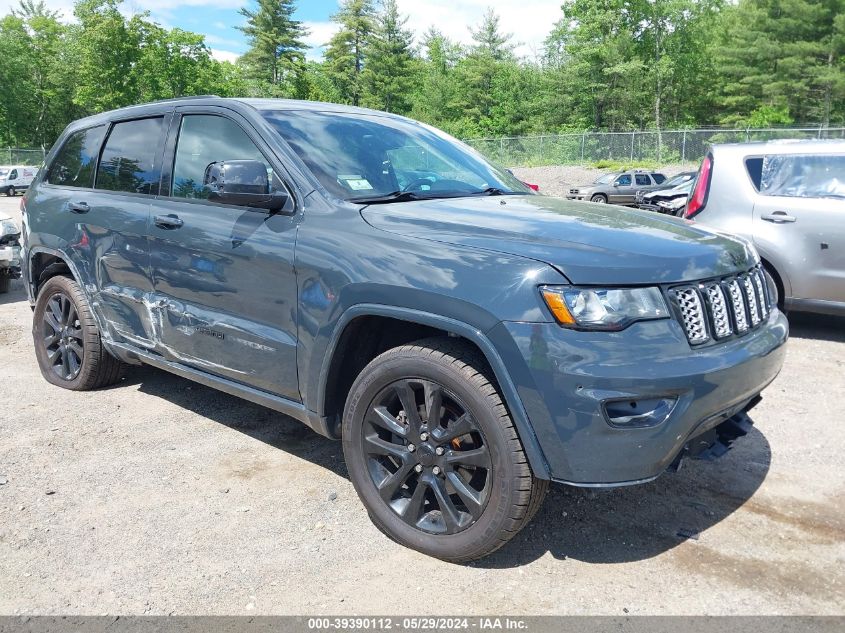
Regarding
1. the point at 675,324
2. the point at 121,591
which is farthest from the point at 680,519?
the point at 121,591

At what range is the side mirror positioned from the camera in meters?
3.16

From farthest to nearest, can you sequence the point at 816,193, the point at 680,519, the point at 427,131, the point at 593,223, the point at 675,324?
the point at 816,193, the point at 427,131, the point at 680,519, the point at 593,223, the point at 675,324

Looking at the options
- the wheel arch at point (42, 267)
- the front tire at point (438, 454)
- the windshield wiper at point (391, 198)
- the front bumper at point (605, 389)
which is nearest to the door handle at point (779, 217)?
the windshield wiper at point (391, 198)

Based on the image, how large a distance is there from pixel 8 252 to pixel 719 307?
8476 millimetres

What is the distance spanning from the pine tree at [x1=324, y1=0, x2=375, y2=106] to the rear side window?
57.5 meters

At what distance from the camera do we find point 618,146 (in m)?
35.9

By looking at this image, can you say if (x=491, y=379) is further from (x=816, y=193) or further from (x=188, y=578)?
(x=816, y=193)

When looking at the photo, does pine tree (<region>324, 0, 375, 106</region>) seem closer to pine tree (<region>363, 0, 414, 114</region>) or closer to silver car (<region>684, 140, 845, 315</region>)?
pine tree (<region>363, 0, 414, 114</region>)

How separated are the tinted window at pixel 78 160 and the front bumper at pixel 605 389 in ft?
11.3

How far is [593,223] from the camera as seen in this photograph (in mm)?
2965

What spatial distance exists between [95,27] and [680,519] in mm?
51487

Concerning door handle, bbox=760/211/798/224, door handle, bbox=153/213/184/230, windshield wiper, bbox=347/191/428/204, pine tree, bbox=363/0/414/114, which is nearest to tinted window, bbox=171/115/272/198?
door handle, bbox=153/213/184/230

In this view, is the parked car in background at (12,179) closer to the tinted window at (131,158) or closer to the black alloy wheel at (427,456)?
the tinted window at (131,158)

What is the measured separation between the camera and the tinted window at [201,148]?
3617mm
